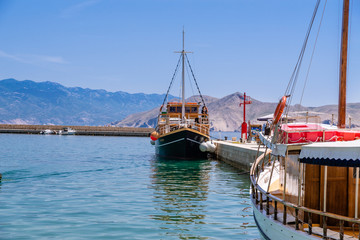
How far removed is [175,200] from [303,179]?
32.1ft

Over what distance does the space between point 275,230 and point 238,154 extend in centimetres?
2277

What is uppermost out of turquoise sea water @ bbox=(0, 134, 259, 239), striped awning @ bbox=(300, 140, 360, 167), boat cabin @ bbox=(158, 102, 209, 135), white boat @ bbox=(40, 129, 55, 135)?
boat cabin @ bbox=(158, 102, 209, 135)

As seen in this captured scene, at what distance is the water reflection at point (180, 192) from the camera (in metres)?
15.2

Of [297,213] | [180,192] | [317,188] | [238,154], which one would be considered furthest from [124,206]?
[238,154]

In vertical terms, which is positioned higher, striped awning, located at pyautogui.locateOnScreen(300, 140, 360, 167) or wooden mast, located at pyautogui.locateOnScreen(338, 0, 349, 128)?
wooden mast, located at pyautogui.locateOnScreen(338, 0, 349, 128)

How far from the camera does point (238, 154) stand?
32.1 m

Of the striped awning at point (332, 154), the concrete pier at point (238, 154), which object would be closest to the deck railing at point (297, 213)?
the striped awning at point (332, 154)

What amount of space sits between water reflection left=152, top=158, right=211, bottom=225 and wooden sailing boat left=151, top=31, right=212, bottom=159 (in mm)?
3783

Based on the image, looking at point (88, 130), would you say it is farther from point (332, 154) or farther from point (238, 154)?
point (332, 154)

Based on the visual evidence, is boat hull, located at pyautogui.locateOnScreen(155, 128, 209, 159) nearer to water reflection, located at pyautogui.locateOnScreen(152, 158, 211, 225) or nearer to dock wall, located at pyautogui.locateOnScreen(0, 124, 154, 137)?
water reflection, located at pyautogui.locateOnScreen(152, 158, 211, 225)

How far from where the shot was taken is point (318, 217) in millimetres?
9398

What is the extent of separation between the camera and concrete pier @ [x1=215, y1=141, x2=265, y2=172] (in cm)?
2845

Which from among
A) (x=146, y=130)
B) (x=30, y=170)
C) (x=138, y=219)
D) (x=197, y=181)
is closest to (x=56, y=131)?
(x=146, y=130)

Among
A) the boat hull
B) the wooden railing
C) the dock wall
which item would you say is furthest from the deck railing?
the dock wall
